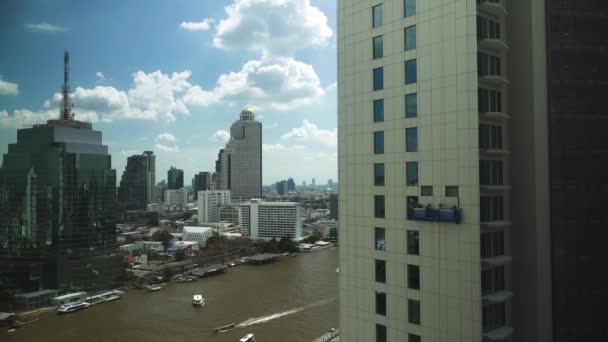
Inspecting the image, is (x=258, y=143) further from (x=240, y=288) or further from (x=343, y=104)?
(x=343, y=104)

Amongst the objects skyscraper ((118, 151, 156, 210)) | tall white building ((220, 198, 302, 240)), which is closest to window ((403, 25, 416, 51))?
tall white building ((220, 198, 302, 240))

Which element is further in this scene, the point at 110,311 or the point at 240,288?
the point at 240,288

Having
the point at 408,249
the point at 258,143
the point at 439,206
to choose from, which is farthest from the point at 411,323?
the point at 258,143

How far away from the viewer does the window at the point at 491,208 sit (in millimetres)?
→ 6176

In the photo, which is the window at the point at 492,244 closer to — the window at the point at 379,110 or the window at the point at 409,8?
the window at the point at 379,110

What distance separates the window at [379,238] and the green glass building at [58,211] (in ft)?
86.3

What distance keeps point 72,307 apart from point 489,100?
24446 mm

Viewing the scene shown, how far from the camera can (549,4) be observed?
689 centimetres

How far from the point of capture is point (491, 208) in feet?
20.5

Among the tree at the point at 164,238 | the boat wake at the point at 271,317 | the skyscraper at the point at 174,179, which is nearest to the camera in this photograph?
the boat wake at the point at 271,317

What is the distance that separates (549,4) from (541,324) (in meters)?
5.65

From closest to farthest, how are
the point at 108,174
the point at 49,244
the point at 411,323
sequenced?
the point at 411,323 → the point at 49,244 → the point at 108,174

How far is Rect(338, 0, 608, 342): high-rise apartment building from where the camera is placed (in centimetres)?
571

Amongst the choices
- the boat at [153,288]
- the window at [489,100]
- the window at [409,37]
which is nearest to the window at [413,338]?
the window at [489,100]
